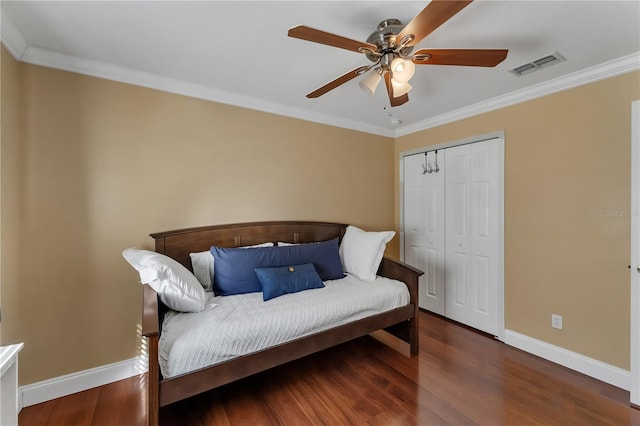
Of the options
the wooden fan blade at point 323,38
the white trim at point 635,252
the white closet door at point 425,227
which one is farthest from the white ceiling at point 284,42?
the white closet door at point 425,227

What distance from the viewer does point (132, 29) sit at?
1624 millimetres

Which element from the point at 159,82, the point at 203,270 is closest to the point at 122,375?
the point at 203,270

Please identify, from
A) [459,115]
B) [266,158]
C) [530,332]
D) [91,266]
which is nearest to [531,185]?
[459,115]

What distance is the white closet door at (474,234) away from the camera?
2717 mm

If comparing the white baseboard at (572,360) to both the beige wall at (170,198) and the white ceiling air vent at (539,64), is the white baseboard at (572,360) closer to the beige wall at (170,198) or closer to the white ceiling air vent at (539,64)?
the beige wall at (170,198)

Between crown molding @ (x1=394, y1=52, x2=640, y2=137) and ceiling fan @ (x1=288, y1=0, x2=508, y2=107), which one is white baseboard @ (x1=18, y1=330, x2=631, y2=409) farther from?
ceiling fan @ (x1=288, y1=0, x2=508, y2=107)

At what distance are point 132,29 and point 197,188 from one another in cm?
118

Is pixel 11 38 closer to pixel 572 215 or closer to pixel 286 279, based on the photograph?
pixel 286 279

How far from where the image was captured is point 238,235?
8.42 ft

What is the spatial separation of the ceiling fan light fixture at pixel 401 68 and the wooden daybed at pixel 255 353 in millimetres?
1606

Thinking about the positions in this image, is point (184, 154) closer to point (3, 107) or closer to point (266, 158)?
point (266, 158)

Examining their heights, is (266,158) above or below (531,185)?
above

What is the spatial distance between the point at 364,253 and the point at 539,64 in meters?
2.03

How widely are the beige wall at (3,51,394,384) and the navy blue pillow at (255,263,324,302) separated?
2.31 ft
